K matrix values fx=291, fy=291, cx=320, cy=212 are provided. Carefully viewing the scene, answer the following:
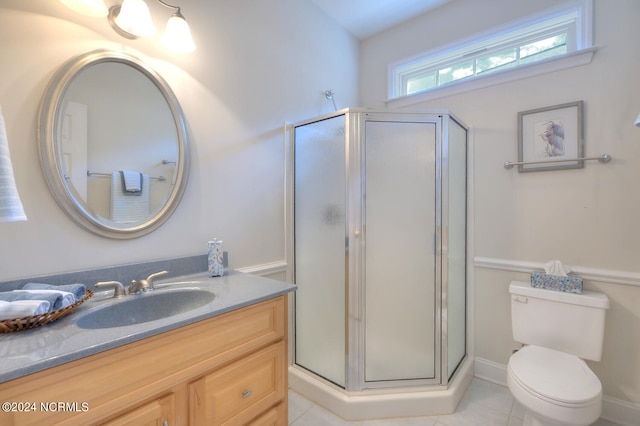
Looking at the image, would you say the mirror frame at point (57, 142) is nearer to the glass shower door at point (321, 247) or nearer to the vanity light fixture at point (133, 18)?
the vanity light fixture at point (133, 18)

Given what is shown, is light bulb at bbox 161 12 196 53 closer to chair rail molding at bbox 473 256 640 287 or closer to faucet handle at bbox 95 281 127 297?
faucet handle at bbox 95 281 127 297

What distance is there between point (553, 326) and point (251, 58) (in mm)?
2394

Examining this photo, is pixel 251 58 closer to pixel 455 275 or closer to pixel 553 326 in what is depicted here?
pixel 455 275

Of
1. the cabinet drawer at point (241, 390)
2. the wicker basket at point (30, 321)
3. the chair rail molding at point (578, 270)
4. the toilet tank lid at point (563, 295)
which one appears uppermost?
the wicker basket at point (30, 321)

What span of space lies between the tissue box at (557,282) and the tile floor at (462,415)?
77 centimetres

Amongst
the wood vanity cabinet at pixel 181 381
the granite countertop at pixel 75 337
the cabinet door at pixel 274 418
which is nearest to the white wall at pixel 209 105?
the granite countertop at pixel 75 337

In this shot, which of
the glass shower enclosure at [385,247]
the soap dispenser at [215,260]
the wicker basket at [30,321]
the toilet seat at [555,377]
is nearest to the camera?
the wicker basket at [30,321]

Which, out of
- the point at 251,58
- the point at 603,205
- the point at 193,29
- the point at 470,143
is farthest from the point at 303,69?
the point at 603,205

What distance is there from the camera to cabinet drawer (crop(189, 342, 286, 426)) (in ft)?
3.24

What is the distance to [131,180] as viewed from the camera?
1.32m

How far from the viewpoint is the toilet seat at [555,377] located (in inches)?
49.2

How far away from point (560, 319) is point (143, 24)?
2603 millimetres

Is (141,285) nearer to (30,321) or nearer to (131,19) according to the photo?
(30,321)

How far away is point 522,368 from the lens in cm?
145
